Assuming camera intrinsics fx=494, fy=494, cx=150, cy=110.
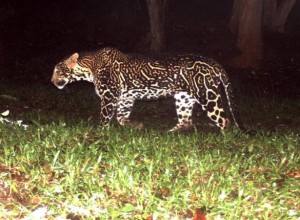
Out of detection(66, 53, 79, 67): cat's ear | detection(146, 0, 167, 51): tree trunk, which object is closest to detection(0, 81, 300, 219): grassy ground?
detection(66, 53, 79, 67): cat's ear

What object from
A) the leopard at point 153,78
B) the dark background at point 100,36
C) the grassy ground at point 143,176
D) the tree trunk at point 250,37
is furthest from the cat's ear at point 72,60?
the tree trunk at point 250,37

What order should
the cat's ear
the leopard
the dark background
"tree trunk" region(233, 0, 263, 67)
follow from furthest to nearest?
the dark background → "tree trunk" region(233, 0, 263, 67) → the cat's ear → the leopard

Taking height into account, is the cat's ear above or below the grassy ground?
above

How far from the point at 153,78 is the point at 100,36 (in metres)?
13.4

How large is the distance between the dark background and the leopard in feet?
23.3

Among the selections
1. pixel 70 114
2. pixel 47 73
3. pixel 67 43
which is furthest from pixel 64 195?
pixel 67 43

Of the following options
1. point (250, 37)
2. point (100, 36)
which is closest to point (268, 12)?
point (250, 37)

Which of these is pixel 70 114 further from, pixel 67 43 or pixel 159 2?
pixel 67 43

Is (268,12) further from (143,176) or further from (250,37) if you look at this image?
(143,176)

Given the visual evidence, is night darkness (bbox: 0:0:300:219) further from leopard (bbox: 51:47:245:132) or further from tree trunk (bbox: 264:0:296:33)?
tree trunk (bbox: 264:0:296:33)

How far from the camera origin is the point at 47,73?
666 inches

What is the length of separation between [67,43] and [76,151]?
51.1ft

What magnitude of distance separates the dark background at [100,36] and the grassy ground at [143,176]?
9465 mm

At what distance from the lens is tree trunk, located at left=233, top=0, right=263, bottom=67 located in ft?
54.2
